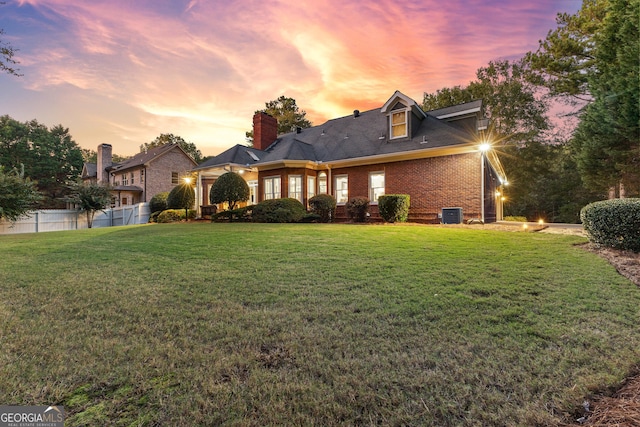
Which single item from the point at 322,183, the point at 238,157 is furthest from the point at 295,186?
the point at 238,157

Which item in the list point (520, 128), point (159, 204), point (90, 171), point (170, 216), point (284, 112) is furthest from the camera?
point (90, 171)

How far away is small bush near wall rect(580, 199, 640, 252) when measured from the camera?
562 centimetres

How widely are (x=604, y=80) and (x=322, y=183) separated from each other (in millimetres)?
14005

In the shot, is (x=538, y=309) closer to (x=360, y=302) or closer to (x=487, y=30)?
(x=360, y=302)

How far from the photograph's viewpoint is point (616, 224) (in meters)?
5.84

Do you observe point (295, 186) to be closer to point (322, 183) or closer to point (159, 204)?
point (322, 183)

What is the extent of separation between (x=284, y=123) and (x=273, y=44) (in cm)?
2262

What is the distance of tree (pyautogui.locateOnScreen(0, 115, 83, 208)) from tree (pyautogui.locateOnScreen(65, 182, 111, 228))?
21.7m

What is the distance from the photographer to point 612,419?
59.4 inches

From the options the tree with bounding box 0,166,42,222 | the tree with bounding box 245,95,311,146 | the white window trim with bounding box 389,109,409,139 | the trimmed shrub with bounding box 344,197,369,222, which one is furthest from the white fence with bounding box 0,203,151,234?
the white window trim with bounding box 389,109,409,139

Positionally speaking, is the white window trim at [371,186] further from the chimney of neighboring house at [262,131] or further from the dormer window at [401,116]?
the chimney of neighboring house at [262,131]

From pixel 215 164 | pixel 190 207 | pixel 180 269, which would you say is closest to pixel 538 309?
pixel 180 269

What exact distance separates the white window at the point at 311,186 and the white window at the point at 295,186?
1.60 ft

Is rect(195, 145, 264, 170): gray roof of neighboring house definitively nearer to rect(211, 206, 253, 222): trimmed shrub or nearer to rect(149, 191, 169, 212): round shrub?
rect(211, 206, 253, 222): trimmed shrub
